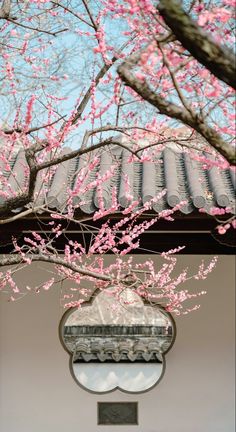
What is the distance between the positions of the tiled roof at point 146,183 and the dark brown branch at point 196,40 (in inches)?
81.5

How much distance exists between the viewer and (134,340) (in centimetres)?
654

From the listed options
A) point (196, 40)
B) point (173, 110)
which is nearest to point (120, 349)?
point (173, 110)

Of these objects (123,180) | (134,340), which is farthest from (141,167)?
(134,340)

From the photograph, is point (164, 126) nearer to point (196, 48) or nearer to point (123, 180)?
point (123, 180)

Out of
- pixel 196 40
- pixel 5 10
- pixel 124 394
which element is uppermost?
pixel 5 10

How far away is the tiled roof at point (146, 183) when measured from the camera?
5.17 meters

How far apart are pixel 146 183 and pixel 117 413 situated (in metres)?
1.95

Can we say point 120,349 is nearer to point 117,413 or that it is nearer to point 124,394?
point 124,394

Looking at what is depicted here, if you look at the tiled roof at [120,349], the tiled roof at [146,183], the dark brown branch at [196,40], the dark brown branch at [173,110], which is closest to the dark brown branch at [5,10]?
the tiled roof at [146,183]

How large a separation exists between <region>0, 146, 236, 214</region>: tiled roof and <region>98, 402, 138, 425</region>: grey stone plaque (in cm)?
185

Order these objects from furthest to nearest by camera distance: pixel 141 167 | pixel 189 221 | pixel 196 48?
pixel 141 167
pixel 189 221
pixel 196 48

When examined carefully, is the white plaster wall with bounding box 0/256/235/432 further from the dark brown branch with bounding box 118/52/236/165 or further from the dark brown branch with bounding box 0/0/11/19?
the dark brown branch with bounding box 118/52/236/165

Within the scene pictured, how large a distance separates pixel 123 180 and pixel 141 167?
19.1 inches

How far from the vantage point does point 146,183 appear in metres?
5.68
